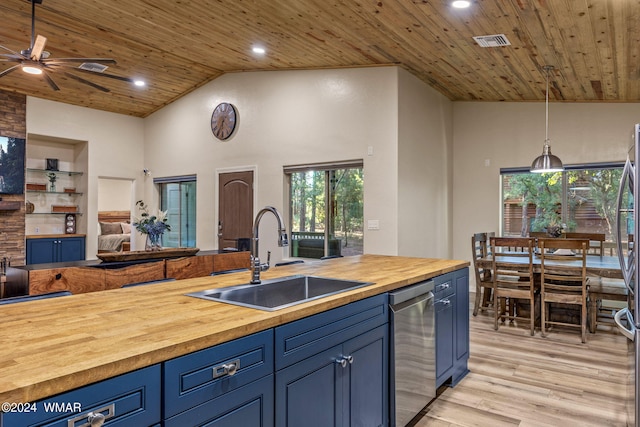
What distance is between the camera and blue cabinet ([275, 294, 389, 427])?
61.8 inches

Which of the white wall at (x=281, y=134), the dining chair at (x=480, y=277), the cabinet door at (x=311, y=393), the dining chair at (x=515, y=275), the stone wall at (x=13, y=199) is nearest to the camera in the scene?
the cabinet door at (x=311, y=393)

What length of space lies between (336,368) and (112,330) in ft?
3.08

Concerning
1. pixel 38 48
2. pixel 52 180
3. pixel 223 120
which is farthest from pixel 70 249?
pixel 38 48

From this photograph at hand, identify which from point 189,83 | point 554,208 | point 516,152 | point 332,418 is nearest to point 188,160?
point 189,83

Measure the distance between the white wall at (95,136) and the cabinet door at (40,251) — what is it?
587 millimetres

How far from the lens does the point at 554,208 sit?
5.94 metres

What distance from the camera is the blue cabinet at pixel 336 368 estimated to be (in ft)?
5.15

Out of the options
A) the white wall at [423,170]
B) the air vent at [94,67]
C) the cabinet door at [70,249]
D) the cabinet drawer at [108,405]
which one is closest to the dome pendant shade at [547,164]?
the white wall at [423,170]

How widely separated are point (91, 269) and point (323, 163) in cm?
336

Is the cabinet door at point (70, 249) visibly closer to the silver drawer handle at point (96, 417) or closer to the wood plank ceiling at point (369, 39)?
the wood plank ceiling at point (369, 39)

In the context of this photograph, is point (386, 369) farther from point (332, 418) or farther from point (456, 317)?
point (456, 317)

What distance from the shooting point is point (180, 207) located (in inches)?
316

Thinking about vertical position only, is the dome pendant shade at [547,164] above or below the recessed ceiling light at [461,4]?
below

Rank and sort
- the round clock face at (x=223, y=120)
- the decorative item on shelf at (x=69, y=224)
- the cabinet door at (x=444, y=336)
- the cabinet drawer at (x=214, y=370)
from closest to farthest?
the cabinet drawer at (x=214, y=370) < the cabinet door at (x=444, y=336) < the round clock face at (x=223, y=120) < the decorative item on shelf at (x=69, y=224)
